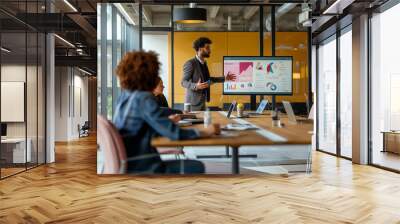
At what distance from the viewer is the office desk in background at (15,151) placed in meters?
7.94

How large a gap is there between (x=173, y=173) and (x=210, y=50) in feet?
1.82

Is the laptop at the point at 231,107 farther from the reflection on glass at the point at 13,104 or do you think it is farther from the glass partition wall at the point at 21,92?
the reflection on glass at the point at 13,104

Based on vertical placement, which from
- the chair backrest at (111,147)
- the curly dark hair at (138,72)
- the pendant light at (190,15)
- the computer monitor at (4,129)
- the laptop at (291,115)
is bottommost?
the computer monitor at (4,129)

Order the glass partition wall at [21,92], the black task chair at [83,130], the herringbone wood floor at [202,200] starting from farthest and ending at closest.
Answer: the black task chair at [83,130], the glass partition wall at [21,92], the herringbone wood floor at [202,200]

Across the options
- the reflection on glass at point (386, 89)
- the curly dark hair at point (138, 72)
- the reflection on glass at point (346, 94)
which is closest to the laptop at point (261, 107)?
the curly dark hair at point (138, 72)

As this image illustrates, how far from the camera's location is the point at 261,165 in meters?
1.93

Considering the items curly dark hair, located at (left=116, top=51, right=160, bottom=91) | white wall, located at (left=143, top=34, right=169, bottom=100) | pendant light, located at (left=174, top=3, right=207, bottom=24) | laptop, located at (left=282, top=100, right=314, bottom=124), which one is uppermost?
pendant light, located at (left=174, top=3, right=207, bottom=24)

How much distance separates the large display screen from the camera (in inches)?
73.5

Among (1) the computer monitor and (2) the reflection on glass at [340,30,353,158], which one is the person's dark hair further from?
(2) the reflection on glass at [340,30,353,158]

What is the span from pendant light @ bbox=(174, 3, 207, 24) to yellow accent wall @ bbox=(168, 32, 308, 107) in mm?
53

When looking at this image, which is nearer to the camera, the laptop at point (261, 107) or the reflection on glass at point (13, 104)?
the laptop at point (261, 107)

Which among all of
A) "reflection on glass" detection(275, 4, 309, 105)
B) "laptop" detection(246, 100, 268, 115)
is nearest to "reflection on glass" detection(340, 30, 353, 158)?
"reflection on glass" detection(275, 4, 309, 105)

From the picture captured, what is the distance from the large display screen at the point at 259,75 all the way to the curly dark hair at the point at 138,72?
498mm

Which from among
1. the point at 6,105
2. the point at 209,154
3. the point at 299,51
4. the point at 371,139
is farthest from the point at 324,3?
the point at 6,105
